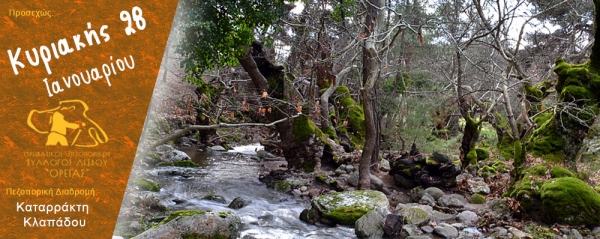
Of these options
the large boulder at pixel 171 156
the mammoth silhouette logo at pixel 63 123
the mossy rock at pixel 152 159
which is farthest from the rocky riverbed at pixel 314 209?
the mammoth silhouette logo at pixel 63 123

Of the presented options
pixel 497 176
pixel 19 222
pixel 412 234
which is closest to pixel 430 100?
pixel 497 176

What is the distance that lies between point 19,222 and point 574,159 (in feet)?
26.8

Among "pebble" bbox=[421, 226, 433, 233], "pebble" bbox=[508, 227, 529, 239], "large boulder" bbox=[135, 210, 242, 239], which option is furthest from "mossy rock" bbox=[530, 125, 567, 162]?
"large boulder" bbox=[135, 210, 242, 239]

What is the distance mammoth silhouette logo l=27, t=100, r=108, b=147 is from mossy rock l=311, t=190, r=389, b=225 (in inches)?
159

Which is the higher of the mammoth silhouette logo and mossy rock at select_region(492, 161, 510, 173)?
the mammoth silhouette logo

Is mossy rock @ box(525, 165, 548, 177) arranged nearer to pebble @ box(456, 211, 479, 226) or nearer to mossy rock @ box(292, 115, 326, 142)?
pebble @ box(456, 211, 479, 226)

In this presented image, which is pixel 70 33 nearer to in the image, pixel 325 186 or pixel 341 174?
pixel 325 186

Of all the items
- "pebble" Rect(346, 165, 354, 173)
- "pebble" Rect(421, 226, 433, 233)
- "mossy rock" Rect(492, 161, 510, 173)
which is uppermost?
"mossy rock" Rect(492, 161, 510, 173)

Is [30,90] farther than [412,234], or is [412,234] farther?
[412,234]

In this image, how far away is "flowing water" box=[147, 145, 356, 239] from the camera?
225 inches

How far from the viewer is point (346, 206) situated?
6238 millimetres

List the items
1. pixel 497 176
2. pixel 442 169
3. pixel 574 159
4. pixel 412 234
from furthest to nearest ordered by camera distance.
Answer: pixel 497 176 → pixel 442 169 → pixel 574 159 → pixel 412 234

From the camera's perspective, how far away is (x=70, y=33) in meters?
2.90

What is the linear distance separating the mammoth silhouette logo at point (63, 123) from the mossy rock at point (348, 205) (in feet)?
13.3
